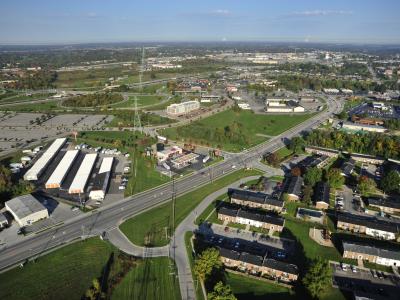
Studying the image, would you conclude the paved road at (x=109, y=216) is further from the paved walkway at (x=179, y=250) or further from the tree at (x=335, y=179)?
the tree at (x=335, y=179)

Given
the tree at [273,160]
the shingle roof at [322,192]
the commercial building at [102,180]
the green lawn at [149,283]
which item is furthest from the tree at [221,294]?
the tree at [273,160]

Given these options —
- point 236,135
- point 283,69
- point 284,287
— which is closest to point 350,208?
point 284,287

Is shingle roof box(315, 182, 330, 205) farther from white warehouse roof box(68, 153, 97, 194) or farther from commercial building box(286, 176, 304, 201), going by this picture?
white warehouse roof box(68, 153, 97, 194)

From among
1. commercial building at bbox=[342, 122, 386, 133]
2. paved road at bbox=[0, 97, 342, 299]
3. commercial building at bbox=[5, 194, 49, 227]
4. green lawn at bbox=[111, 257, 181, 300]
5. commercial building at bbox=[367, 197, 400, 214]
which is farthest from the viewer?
commercial building at bbox=[342, 122, 386, 133]

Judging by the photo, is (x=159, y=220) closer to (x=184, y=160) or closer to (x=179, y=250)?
(x=179, y=250)

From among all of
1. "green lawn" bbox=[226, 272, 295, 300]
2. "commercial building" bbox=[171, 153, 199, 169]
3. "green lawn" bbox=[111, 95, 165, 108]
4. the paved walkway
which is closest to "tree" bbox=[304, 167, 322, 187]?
the paved walkway

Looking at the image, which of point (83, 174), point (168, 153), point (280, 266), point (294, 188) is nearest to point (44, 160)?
point (83, 174)

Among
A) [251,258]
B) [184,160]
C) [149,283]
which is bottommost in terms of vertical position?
[149,283]
